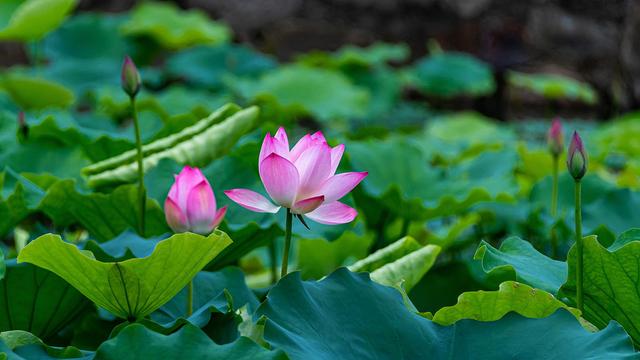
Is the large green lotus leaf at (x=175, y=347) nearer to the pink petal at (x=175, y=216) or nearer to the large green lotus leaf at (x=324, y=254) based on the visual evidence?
the pink petal at (x=175, y=216)

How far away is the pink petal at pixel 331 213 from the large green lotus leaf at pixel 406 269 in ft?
0.30

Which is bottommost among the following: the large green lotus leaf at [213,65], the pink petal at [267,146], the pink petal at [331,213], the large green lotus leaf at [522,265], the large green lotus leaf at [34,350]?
the large green lotus leaf at [213,65]

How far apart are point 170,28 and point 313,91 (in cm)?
68

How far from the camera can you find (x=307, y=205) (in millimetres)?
634

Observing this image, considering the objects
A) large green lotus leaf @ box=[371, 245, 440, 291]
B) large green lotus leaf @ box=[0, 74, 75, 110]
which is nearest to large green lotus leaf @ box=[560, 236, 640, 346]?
large green lotus leaf @ box=[371, 245, 440, 291]

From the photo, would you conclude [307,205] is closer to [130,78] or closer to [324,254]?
[130,78]

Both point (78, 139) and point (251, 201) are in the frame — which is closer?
point (251, 201)

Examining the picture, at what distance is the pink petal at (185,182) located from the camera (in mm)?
678

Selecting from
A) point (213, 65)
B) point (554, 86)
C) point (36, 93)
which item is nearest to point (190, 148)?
point (36, 93)

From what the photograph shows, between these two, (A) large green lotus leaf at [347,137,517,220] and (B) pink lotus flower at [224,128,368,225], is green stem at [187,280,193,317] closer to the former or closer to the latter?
(B) pink lotus flower at [224,128,368,225]

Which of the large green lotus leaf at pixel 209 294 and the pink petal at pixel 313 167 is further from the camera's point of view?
the large green lotus leaf at pixel 209 294

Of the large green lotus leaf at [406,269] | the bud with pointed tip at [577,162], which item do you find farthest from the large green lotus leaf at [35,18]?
the bud with pointed tip at [577,162]

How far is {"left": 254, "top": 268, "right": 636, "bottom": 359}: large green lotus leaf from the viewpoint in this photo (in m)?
0.58

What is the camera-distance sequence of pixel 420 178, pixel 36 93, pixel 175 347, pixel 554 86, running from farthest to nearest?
pixel 554 86 < pixel 36 93 < pixel 420 178 < pixel 175 347
